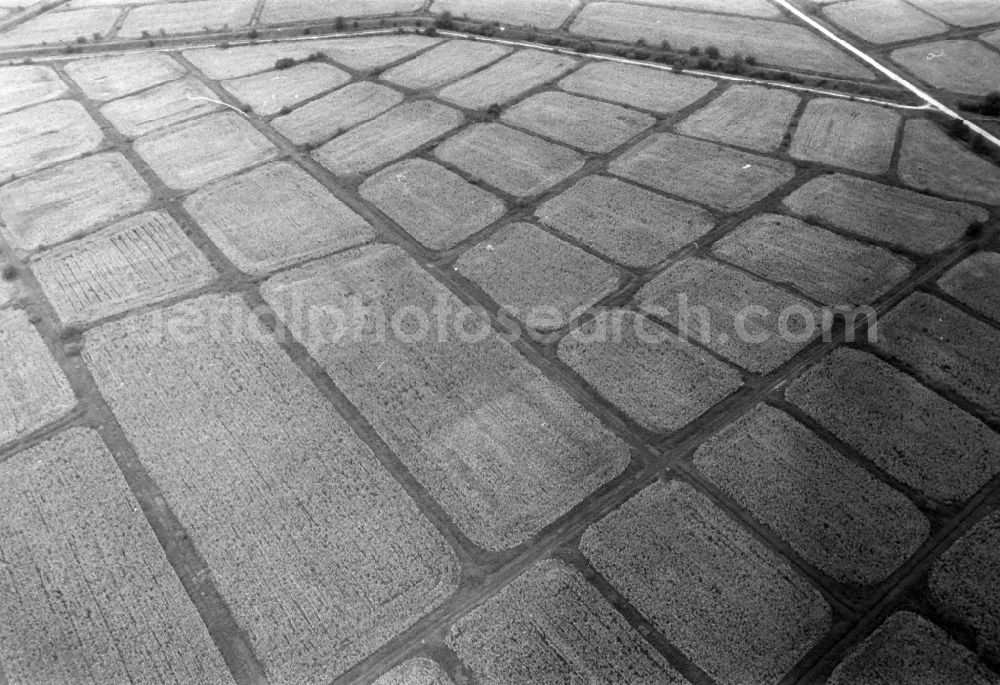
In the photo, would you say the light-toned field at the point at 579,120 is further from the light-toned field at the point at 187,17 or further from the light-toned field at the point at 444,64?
the light-toned field at the point at 187,17

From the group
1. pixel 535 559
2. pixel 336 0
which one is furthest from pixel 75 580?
pixel 336 0

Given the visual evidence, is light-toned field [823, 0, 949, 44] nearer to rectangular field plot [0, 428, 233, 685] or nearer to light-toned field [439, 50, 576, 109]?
light-toned field [439, 50, 576, 109]

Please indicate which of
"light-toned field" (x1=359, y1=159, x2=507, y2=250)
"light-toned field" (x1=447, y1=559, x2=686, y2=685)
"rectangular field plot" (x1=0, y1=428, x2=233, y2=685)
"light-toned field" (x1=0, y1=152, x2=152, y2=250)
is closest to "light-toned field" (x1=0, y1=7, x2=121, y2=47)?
"light-toned field" (x1=0, y1=152, x2=152, y2=250)

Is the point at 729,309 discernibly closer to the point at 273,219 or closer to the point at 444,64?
the point at 273,219

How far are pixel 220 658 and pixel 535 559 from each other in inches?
221

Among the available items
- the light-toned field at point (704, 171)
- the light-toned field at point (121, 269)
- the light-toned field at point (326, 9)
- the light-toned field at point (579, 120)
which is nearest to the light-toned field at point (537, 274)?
the light-toned field at point (704, 171)

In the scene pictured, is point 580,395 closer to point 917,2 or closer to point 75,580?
point 75,580

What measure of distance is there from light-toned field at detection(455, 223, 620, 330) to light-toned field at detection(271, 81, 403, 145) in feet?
34.6

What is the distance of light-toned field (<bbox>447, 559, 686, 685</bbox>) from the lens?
11406 millimetres

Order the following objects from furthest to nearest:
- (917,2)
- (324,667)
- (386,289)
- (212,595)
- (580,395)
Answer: (917,2), (386,289), (580,395), (212,595), (324,667)

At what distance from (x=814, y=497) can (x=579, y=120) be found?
712 inches

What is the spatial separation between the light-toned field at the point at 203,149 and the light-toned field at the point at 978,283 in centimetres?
2228

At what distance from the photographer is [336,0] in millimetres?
40969

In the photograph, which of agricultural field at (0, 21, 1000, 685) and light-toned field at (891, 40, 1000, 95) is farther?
light-toned field at (891, 40, 1000, 95)
